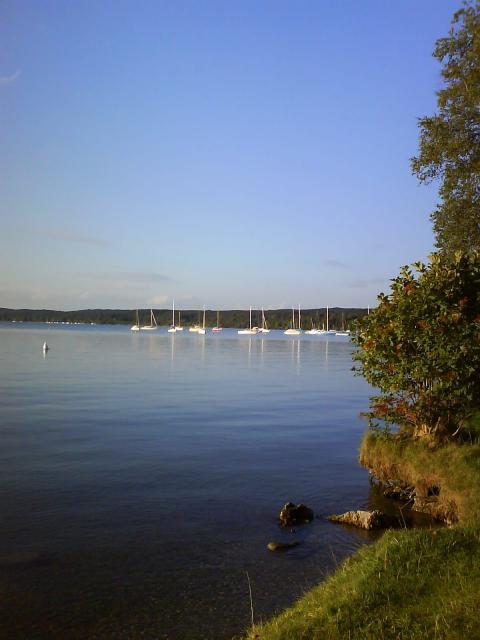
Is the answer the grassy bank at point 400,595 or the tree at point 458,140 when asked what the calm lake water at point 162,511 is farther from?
the tree at point 458,140

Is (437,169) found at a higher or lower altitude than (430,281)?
higher

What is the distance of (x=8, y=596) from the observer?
10.9 m

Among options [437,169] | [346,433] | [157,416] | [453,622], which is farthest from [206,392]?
[453,622]

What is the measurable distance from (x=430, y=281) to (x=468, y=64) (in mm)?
11490

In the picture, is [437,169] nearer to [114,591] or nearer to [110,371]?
[114,591]

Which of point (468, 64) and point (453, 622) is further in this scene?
point (468, 64)

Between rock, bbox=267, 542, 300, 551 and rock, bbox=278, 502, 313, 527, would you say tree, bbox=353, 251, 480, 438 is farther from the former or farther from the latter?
rock, bbox=267, 542, 300, 551

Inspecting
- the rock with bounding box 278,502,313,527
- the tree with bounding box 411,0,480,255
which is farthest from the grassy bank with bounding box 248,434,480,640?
the tree with bounding box 411,0,480,255

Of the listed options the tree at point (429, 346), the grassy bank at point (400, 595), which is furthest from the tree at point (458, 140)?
the grassy bank at point (400, 595)

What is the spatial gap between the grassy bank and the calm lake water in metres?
1.85

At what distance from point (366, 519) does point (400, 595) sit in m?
6.62

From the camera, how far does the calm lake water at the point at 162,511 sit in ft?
35.3

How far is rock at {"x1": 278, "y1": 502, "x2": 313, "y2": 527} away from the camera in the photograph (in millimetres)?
15133

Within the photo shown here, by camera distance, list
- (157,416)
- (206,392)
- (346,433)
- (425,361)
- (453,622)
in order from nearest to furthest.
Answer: (453,622) < (425,361) < (346,433) < (157,416) < (206,392)
